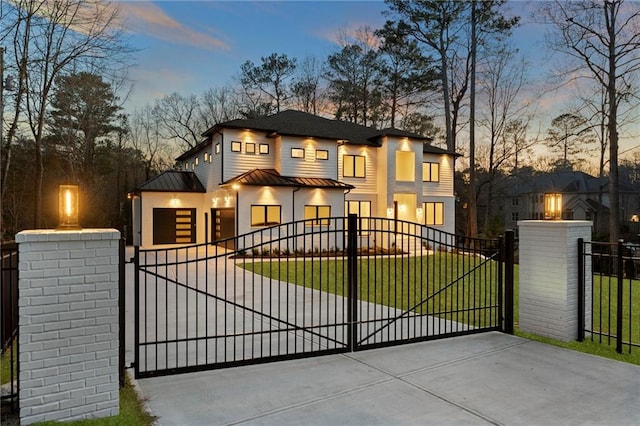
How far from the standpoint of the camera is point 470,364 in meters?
4.23

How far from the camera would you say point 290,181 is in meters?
16.8

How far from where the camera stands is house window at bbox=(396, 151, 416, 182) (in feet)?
65.8

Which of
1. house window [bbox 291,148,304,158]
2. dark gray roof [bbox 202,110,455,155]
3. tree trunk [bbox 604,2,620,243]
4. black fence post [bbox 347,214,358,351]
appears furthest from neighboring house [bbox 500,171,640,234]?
black fence post [bbox 347,214,358,351]

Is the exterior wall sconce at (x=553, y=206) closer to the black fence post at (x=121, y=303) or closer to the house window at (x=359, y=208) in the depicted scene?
the black fence post at (x=121, y=303)

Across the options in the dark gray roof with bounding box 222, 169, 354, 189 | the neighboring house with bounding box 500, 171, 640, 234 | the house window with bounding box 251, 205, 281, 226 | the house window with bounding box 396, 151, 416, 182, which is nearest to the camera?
the dark gray roof with bounding box 222, 169, 354, 189

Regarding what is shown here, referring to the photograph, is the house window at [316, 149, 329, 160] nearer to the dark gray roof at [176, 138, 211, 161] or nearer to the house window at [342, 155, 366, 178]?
the house window at [342, 155, 366, 178]

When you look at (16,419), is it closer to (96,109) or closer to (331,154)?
(331,154)

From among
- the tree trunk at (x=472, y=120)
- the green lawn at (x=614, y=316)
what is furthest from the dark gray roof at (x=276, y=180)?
the green lawn at (x=614, y=316)

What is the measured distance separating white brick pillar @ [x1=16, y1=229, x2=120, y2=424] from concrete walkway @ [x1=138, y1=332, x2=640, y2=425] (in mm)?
561

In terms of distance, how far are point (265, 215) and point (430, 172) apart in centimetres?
955

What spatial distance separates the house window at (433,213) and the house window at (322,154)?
5.96 m

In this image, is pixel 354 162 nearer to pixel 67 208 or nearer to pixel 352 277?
pixel 352 277

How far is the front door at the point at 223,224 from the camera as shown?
16.6 m

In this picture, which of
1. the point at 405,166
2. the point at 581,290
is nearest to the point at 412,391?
the point at 581,290
